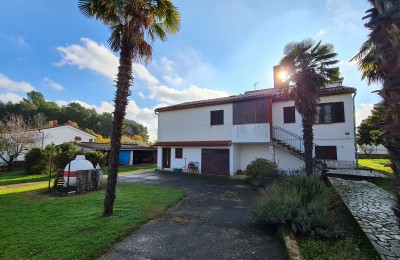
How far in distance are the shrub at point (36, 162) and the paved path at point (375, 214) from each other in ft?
77.3

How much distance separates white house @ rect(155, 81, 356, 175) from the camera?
49.5 feet

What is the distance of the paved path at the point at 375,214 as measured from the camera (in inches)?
173

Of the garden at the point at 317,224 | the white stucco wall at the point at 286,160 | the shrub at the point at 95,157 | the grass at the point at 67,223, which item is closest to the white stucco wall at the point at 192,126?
the white stucco wall at the point at 286,160

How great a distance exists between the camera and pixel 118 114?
7.03m

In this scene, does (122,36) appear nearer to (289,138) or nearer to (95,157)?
(289,138)

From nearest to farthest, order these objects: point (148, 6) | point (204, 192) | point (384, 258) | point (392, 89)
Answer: point (392, 89), point (384, 258), point (148, 6), point (204, 192)

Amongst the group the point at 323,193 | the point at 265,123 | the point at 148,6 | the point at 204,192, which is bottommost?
the point at 204,192

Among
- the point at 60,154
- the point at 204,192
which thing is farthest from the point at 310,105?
the point at 60,154

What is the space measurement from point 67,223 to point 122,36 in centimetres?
625

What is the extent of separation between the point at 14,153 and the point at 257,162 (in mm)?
25230

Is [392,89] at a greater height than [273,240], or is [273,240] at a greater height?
[392,89]

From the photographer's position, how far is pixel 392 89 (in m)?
3.15

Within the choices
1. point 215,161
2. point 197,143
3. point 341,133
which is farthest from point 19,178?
point 341,133

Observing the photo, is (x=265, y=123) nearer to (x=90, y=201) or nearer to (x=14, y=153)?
(x=90, y=201)
